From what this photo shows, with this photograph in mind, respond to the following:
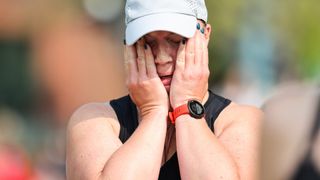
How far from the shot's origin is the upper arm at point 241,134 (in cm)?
330

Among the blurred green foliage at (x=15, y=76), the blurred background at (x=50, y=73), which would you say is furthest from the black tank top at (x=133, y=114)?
the blurred green foliage at (x=15, y=76)

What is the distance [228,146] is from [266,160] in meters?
1.76

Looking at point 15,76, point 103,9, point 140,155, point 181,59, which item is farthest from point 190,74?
point 103,9

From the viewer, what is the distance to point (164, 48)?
11.5ft

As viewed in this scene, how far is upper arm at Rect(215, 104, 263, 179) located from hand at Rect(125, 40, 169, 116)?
0.85 feet

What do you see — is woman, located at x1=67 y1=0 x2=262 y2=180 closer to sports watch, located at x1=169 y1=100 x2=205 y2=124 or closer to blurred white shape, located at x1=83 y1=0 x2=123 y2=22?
sports watch, located at x1=169 y1=100 x2=205 y2=124

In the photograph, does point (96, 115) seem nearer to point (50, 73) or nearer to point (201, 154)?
point (201, 154)

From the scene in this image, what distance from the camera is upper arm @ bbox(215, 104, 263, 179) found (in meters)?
3.30

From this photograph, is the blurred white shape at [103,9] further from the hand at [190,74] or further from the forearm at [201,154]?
the forearm at [201,154]

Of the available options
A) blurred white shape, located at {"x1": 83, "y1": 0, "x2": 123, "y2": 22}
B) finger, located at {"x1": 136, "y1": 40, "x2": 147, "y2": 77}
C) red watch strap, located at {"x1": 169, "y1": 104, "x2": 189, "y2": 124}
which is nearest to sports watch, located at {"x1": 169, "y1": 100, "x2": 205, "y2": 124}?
red watch strap, located at {"x1": 169, "y1": 104, "x2": 189, "y2": 124}

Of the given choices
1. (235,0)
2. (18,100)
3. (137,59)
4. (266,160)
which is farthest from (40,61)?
(266,160)

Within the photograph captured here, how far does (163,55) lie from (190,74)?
138 millimetres

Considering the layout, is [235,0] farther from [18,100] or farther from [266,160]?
[266,160]

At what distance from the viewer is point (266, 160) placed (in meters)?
1.61
